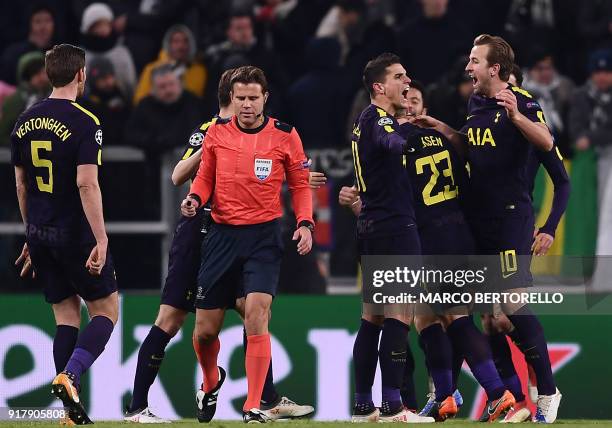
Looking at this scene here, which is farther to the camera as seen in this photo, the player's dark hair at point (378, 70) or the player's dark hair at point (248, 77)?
the player's dark hair at point (378, 70)

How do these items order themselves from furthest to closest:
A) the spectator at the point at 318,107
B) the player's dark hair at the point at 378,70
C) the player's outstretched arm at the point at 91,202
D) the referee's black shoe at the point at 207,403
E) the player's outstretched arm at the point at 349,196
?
the spectator at the point at 318,107 < the player's outstretched arm at the point at 349,196 < the referee's black shoe at the point at 207,403 < the player's dark hair at the point at 378,70 < the player's outstretched arm at the point at 91,202

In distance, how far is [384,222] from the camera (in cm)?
996

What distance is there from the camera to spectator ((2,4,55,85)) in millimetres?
15344

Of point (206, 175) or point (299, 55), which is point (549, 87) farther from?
point (206, 175)

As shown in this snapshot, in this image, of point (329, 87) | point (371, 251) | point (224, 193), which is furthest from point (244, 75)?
point (329, 87)

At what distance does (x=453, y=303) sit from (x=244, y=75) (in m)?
2.07

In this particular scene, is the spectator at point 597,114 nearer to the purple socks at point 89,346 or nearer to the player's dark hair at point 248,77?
the player's dark hair at point 248,77

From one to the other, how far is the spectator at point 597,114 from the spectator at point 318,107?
213 cm

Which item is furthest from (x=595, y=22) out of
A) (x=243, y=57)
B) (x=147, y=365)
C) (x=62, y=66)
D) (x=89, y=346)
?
(x=89, y=346)

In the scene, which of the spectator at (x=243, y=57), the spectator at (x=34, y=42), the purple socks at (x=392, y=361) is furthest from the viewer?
the spectator at (x=34, y=42)

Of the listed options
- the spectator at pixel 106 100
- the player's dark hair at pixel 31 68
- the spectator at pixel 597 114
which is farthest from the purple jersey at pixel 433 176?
the player's dark hair at pixel 31 68

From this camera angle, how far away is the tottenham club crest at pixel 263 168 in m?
9.70

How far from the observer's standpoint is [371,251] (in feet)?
32.9

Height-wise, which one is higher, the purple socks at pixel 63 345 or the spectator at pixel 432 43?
the spectator at pixel 432 43
